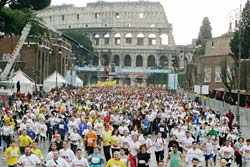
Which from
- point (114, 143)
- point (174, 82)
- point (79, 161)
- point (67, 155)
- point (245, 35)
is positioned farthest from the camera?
point (174, 82)

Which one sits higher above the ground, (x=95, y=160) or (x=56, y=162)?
(x=56, y=162)

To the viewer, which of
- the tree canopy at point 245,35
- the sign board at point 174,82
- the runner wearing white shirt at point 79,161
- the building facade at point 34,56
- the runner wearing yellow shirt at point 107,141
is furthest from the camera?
the sign board at point 174,82

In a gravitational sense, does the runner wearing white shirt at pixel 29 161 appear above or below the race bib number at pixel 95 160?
above

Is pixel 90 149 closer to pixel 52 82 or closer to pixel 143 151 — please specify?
pixel 143 151

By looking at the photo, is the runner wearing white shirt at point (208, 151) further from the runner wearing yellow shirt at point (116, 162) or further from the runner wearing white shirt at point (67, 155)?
the runner wearing yellow shirt at point (116, 162)

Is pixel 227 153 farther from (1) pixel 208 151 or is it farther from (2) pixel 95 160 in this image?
(2) pixel 95 160

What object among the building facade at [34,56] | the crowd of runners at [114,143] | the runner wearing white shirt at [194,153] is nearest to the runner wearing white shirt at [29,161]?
the crowd of runners at [114,143]

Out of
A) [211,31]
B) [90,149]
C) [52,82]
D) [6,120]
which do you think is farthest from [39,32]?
[211,31]

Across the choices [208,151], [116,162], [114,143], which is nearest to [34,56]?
[114,143]

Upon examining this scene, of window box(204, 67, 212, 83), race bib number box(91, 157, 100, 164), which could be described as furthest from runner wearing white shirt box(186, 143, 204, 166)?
window box(204, 67, 212, 83)

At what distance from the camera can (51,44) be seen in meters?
97.3

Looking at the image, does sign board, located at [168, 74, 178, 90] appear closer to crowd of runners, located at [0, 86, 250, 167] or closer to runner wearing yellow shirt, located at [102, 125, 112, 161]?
crowd of runners, located at [0, 86, 250, 167]

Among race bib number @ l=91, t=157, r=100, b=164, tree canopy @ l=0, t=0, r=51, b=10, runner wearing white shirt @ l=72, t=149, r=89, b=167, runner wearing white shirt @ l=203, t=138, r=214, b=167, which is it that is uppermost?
tree canopy @ l=0, t=0, r=51, b=10

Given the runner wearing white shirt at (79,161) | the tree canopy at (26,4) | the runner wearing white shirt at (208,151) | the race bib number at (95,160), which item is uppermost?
the tree canopy at (26,4)
